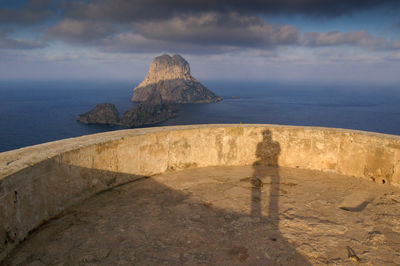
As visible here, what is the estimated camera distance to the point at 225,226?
4.38 m

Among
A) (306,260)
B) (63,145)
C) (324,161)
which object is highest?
(63,145)

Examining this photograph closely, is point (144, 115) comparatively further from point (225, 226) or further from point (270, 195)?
point (225, 226)

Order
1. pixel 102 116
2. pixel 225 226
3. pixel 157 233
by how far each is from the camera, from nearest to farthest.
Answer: pixel 157 233
pixel 225 226
pixel 102 116

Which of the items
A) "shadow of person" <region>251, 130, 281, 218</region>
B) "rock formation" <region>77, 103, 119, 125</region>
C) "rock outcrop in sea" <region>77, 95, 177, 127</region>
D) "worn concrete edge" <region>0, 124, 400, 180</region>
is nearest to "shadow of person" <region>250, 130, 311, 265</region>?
"shadow of person" <region>251, 130, 281, 218</region>

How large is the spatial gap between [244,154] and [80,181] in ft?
14.3

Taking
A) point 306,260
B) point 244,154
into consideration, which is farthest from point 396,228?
point 244,154

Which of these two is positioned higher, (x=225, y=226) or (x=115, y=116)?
(x=225, y=226)

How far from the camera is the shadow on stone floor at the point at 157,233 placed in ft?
11.6

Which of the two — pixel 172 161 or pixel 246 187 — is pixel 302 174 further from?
pixel 172 161

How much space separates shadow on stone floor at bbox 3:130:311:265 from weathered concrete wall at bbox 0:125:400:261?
19 centimetres

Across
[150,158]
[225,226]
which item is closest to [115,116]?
[150,158]

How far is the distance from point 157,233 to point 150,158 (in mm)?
2627

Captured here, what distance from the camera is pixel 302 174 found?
701 centimetres

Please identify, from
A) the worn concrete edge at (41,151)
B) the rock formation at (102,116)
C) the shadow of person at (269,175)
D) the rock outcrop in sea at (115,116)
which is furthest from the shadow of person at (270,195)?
the rock formation at (102,116)
